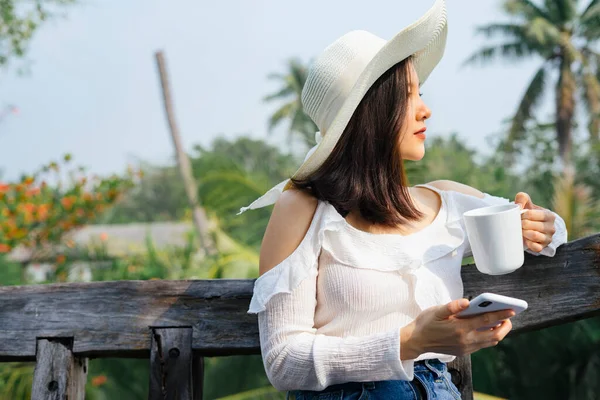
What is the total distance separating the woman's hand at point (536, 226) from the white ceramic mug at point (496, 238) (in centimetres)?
17

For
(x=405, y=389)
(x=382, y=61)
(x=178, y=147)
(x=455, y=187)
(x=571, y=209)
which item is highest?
(x=178, y=147)

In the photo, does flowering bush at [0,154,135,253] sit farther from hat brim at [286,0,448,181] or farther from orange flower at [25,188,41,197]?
Result: hat brim at [286,0,448,181]

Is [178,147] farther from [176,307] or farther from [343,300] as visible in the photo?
[343,300]

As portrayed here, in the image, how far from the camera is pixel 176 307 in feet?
7.08

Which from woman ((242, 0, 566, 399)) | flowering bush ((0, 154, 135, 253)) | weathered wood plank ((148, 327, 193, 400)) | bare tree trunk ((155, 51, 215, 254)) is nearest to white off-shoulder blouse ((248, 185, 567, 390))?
woman ((242, 0, 566, 399))

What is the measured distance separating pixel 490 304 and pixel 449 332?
0.11 m

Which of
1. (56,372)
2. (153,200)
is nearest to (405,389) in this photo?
(56,372)

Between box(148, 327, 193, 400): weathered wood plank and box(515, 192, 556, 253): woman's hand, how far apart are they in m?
0.95

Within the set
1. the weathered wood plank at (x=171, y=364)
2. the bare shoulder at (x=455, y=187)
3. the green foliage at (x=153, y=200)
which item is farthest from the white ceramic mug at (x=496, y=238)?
the green foliage at (x=153, y=200)

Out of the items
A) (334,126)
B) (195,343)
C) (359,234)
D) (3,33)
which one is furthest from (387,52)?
(3,33)

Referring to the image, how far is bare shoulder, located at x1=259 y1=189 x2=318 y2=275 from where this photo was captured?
6.08 feet

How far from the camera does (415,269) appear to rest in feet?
6.08

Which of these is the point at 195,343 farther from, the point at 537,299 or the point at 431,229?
the point at 537,299

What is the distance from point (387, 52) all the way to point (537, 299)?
0.76 m
